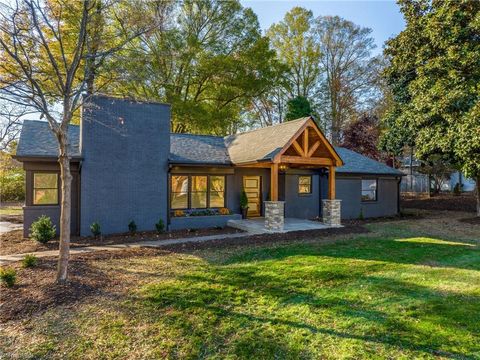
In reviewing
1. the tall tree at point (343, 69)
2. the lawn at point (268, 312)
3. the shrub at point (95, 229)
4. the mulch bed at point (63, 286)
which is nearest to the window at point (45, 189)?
the shrub at point (95, 229)

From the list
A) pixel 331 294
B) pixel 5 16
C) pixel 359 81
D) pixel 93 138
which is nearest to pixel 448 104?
pixel 331 294

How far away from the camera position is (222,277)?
611 cm

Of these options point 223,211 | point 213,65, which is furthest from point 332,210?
point 213,65

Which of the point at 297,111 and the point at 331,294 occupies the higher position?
the point at 297,111

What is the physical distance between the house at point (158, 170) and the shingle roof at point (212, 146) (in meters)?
0.04

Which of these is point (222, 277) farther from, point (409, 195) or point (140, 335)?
point (409, 195)

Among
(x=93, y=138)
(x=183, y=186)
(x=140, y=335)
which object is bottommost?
(x=140, y=335)

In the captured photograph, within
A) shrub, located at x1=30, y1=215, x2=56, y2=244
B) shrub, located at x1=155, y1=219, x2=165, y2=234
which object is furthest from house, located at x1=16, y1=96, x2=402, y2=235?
shrub, located at x1=30, y1=215, x2=56, y2=244

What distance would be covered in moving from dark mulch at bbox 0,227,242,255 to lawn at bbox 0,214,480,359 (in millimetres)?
2627

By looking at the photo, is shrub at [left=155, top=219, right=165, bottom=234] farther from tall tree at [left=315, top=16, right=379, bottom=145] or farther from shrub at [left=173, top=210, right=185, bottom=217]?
tall tree at [left=315, top=16, right=379, bottom=145]

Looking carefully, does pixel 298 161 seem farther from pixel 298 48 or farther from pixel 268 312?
pixel 298 48

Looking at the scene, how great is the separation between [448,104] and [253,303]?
1282 cm

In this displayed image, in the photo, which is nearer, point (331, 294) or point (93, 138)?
point (331, 294)

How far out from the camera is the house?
10523 millimetres
